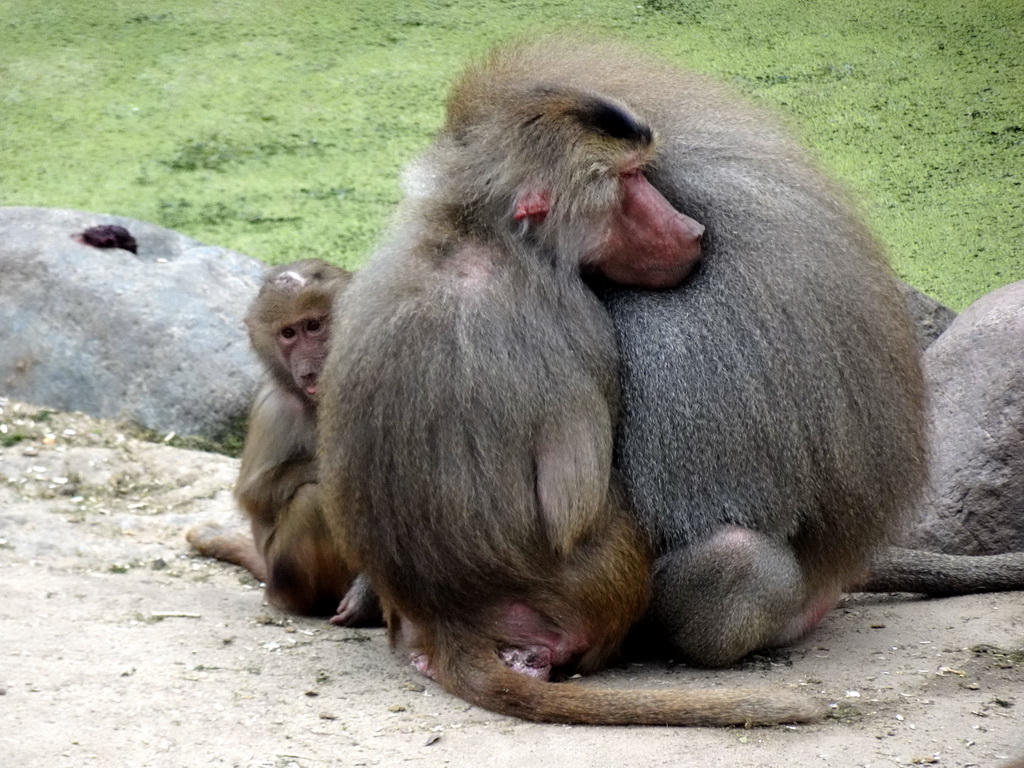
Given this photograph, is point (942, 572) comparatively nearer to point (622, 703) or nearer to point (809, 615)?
point (809, 615)

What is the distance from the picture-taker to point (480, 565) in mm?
3031

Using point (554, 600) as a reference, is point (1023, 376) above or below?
above

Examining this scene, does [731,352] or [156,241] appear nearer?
[731,352]

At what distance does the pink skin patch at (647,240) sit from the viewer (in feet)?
10.2

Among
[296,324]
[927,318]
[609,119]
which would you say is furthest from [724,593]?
[927,318]

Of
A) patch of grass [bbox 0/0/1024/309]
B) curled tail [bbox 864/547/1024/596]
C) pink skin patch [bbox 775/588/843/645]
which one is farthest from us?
patch of grass [bbox 0/0/1024/309]

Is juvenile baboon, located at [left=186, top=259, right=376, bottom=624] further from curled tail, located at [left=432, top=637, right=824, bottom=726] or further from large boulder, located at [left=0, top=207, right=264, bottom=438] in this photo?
large boulder, located at [left=0, top=207, right=264, bottom=438]

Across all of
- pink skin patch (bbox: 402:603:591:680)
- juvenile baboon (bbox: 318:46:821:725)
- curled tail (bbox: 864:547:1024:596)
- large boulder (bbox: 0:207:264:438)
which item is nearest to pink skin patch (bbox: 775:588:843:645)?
curled tail (bbox: 864:547:1024:596)

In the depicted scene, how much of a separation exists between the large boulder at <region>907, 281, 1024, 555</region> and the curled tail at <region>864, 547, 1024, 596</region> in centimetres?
17

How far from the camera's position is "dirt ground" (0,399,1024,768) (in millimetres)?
2611

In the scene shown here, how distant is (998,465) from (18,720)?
2.66 metres


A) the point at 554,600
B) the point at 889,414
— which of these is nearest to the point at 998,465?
the point at 889,414

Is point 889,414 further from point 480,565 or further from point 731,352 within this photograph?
point 480,565

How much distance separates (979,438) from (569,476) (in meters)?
1.55
